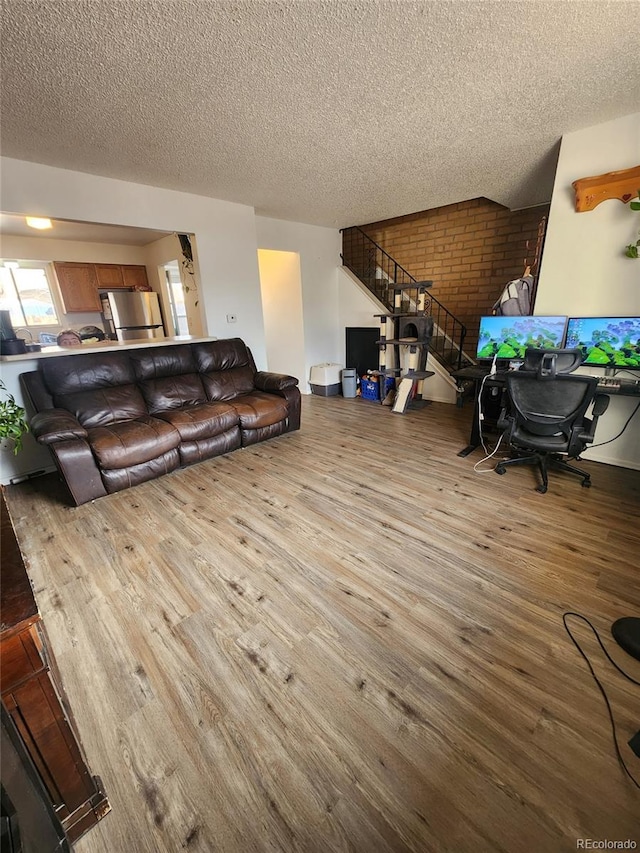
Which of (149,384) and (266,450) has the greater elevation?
(149,384)

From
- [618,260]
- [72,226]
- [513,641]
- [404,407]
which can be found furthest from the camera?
[404,407]

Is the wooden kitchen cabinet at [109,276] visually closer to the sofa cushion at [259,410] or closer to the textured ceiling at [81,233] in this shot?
the textured ceiling at [81,233]

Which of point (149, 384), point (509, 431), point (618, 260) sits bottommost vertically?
point (509, 431)

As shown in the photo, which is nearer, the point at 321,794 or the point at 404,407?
the point at 321,794

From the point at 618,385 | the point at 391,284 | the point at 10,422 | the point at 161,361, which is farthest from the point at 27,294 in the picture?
the point at 618,385

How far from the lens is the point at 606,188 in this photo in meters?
2.56

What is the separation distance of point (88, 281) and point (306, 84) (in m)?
5.11

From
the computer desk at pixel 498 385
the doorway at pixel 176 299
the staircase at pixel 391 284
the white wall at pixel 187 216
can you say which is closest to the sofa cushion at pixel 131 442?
the white wall at pixel 187 216

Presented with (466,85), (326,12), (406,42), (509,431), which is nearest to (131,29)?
(326,12)

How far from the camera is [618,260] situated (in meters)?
2.63

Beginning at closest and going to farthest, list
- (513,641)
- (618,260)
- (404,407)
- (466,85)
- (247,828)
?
(247,828) < (513,641) < (466,85) < (618,260) < (404,407)

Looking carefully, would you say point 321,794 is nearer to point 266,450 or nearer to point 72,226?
point 266,450

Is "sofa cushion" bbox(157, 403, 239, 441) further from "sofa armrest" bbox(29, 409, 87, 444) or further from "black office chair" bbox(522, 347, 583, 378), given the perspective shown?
"black office chair" bbox(522, 347, 583, 378)

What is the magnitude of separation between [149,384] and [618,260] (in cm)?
416
